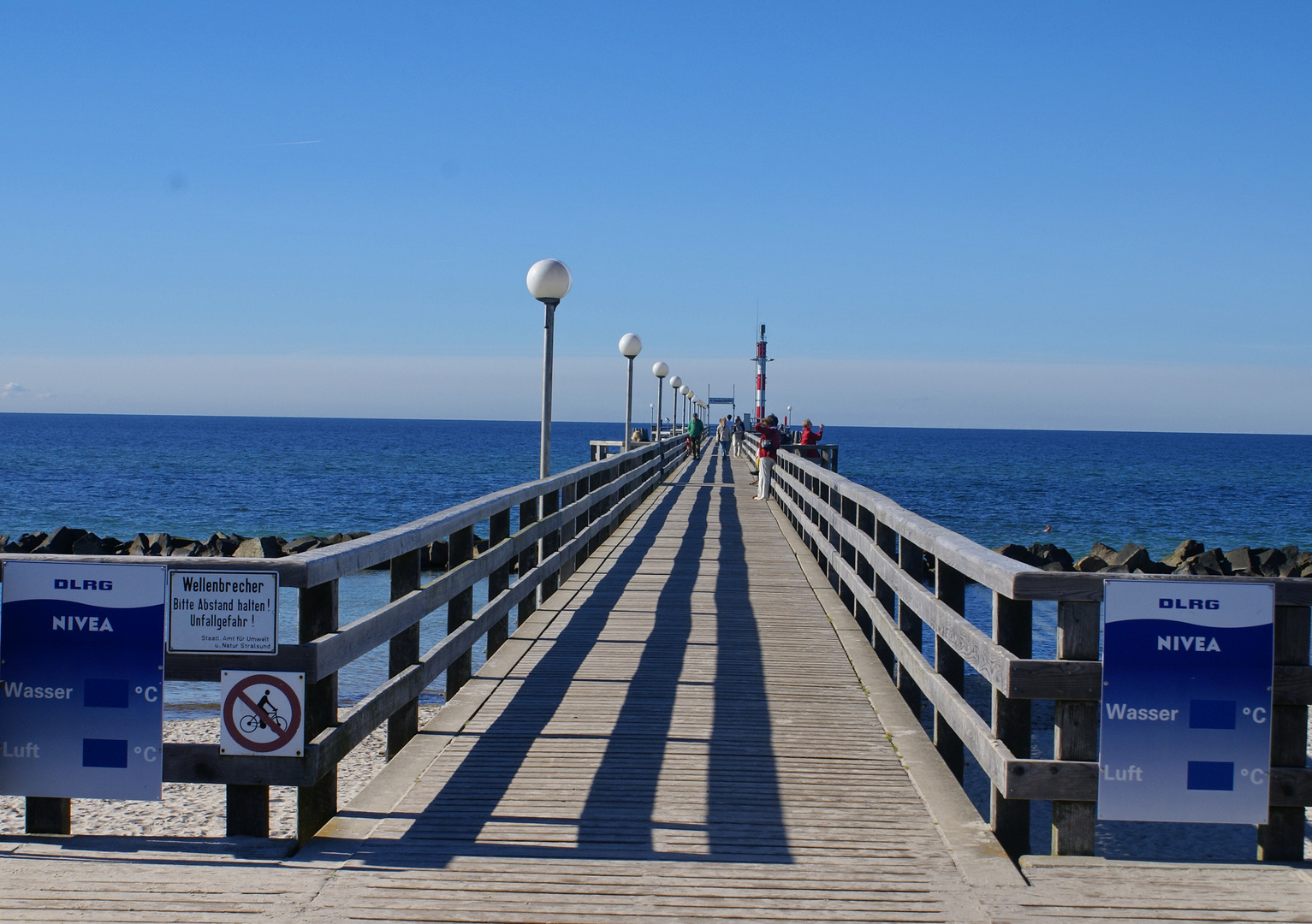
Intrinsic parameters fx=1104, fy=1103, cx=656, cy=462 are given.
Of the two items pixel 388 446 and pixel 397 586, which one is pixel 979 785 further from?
pixel 388 446

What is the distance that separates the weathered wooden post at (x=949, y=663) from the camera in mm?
4922

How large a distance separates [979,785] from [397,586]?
217 inches

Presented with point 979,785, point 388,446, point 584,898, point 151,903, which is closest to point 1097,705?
point 584,898

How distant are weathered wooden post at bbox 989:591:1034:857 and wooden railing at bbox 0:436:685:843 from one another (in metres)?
2.31

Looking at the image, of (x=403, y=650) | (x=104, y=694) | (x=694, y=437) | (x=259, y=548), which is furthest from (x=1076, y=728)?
(x=694, y=437)

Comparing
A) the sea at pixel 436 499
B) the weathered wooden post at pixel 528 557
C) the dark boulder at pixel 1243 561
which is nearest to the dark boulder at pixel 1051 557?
the dark boulder at pixel 1243 561

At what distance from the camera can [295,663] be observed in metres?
3.77

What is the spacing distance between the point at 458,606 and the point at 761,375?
79.4 m

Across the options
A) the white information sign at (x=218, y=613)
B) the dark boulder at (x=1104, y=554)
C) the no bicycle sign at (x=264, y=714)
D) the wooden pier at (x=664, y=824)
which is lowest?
the dark boulder at (x=1104, y=554)

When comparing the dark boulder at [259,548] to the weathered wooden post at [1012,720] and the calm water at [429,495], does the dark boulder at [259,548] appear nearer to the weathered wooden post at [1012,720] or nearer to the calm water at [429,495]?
the calm water at [429,495]

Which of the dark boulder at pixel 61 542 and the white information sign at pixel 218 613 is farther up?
the white information sign at pixel 218 613

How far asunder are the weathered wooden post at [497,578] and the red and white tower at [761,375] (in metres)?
73.1

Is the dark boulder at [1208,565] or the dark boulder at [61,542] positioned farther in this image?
the dark boulder at [61,542]

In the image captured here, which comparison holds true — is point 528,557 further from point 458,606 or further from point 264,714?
point 264,714
